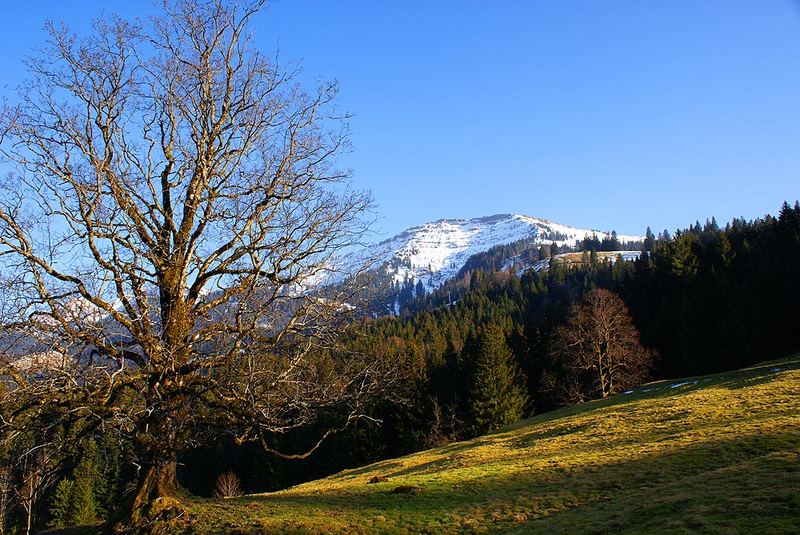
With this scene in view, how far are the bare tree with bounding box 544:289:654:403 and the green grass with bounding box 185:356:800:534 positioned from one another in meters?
24.7

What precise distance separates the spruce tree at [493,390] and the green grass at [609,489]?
25854 millimetres

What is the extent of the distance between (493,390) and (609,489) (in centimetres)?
4154

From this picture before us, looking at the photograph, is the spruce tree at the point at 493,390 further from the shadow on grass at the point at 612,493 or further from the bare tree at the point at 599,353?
the shadow on grass at the point at 612,493

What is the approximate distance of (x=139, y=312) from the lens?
11.0m

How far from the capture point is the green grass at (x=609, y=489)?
11250 millimetres

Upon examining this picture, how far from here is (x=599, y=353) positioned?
187ft

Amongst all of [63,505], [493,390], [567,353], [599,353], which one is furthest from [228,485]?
[599,353]

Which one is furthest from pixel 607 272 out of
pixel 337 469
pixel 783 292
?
pixel 337 469

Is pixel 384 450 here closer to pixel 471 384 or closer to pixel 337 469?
pixel 337 469

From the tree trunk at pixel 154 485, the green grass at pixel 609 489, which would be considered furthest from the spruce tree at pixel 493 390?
the tree trunk at pixel 154 485

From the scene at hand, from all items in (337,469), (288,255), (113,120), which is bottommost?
(337,469)

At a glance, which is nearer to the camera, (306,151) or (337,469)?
(306,151)

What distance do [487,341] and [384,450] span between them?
719 inches

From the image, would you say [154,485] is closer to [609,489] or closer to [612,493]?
[612,493]
